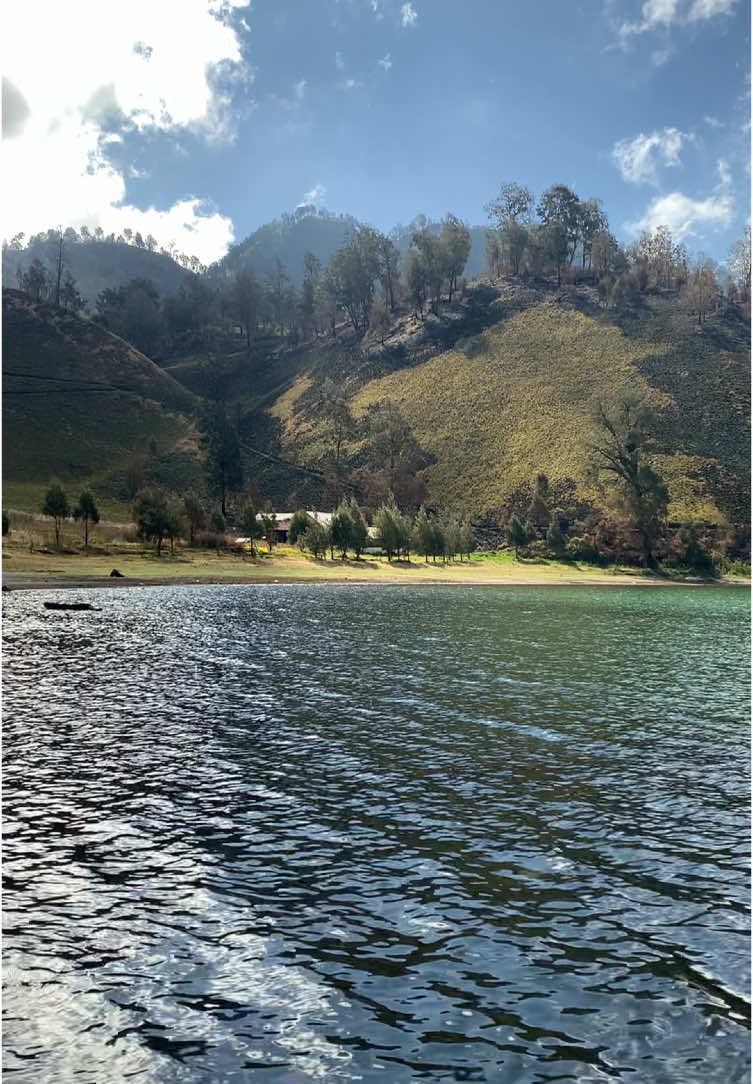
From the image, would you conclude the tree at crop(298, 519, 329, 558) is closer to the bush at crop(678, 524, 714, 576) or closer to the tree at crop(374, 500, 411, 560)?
the tree at crop(374, 500, 411, 560)

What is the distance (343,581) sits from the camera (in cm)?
11981

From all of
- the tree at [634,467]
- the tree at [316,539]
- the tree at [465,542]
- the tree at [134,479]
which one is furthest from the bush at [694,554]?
the tree at [134,479]

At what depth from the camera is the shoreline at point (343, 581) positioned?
310ft

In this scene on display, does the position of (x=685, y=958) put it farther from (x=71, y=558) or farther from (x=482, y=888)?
(x=71, y=558)

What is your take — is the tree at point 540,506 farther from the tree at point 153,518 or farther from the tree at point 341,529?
the tree at point 153,518

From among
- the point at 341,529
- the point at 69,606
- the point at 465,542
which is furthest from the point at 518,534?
the point at 69,606

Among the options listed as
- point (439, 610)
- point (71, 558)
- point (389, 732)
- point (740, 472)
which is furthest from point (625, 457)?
point (389, 732)

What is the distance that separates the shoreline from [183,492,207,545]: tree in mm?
23989

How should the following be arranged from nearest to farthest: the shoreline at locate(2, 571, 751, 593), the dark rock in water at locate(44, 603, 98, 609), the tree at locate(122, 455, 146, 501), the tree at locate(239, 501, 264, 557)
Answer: the dark rock in water at locate(44, 603, 98, 609) < the shoreline at locate(2, 571, 751, 593) < the tree at locate(239, 501, 264, 557) < the tree at locate(122, 455, 146, 501)

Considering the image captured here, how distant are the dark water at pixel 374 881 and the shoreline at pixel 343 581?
60.6 m

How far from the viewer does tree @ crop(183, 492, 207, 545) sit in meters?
140

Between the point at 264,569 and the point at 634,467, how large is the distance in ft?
251

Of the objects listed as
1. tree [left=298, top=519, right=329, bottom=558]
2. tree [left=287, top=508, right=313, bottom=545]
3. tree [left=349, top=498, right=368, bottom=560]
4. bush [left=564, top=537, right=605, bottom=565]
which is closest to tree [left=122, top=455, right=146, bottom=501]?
tree [left=287, top=508, right=313, bottom=545]

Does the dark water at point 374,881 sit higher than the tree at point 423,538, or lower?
lower
